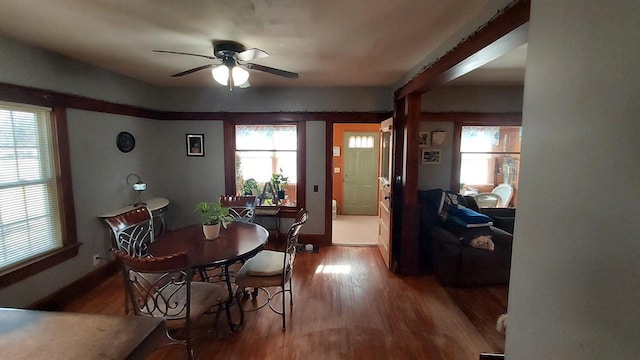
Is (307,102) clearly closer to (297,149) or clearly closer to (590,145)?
(297,149)

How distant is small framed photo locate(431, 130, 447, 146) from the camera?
4.26 metres

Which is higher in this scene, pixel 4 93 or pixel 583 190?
pixel 4 93

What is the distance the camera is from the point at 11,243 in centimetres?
256

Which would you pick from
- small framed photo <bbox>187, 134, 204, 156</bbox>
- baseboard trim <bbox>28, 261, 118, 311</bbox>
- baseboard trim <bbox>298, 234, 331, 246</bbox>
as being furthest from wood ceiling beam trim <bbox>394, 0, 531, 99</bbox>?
baseboard trim <bbox>28, 261, 118, 311</bbox>

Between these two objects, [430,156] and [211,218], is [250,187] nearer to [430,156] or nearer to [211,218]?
[211,218]

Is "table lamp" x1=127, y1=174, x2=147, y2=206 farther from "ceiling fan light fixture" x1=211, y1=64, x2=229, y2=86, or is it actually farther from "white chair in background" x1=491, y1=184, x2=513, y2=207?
"white chair in background" x1=491, y1=184, x2=513, y2=207

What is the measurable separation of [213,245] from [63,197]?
1.77 m

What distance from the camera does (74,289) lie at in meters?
3.10

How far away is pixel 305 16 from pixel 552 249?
1.88 metres

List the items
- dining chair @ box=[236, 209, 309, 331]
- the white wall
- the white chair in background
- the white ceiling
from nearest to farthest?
the white wall
the white ceiling
dining chair @ box=[236, 209, 309, 331]
the white chair in background

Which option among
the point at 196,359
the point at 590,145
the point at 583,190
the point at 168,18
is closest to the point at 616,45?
the point at 590,145

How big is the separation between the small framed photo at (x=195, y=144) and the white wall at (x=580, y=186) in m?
4.33

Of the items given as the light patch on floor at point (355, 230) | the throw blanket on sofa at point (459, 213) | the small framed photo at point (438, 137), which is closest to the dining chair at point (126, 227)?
the light patch on floor at point (355, 230)

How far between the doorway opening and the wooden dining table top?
3760 millimetres
